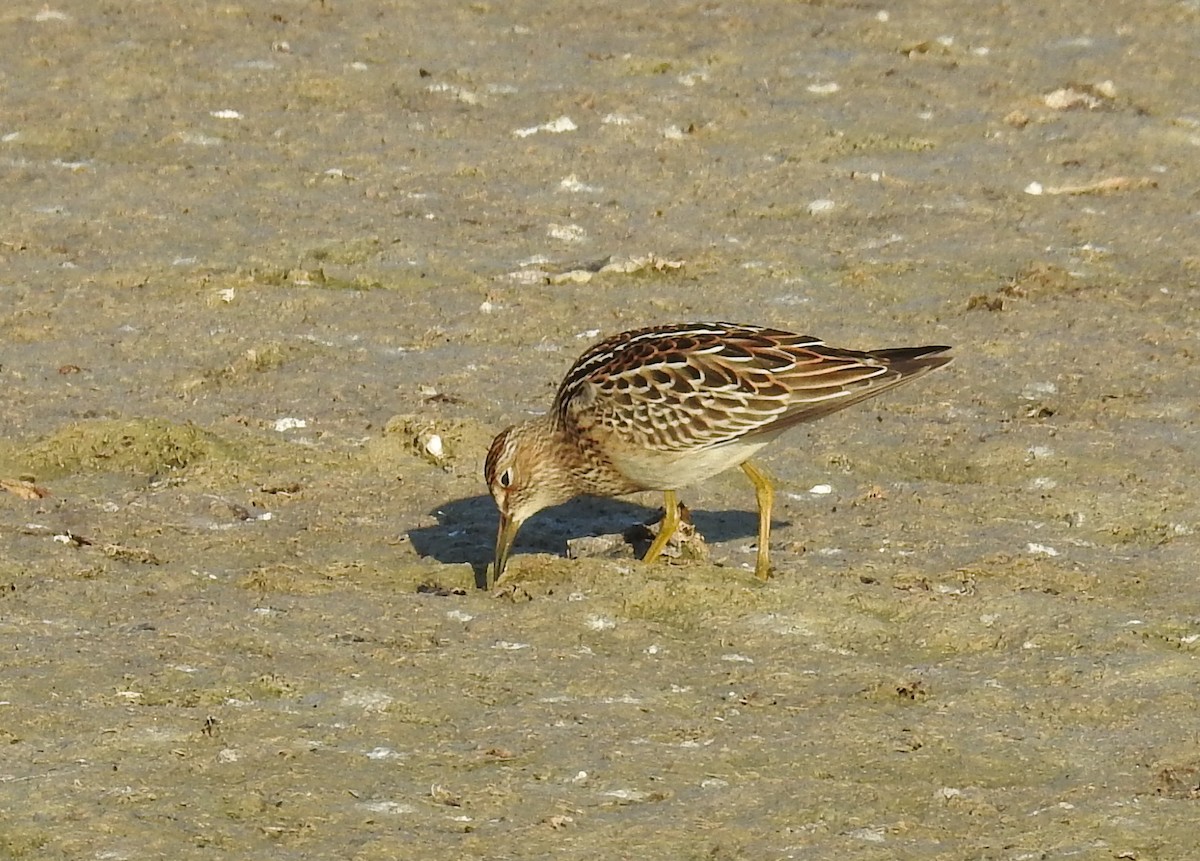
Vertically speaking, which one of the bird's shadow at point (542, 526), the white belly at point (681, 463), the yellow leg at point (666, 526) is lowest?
the bird's shadow at point (542, 526)

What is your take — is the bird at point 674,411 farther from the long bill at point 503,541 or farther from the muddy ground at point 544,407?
the muddy ground at point 544,407

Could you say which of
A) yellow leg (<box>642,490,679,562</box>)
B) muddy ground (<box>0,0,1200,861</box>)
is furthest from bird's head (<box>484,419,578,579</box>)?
yellow leg (<box>642,490,679,562</box>)

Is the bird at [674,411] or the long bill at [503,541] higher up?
the bird at [674,411]

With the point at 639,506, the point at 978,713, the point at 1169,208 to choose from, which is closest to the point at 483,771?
the point at 978,713

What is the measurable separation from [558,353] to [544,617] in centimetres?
322

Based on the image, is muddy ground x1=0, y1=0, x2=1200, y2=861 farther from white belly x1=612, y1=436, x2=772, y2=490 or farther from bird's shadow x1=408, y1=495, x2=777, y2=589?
white belly x1=612, y1=436, x2=772, y2=490

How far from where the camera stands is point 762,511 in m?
8.37

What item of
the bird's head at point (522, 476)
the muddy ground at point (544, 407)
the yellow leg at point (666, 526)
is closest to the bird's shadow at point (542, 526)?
the muddy ground at point (544, 407)

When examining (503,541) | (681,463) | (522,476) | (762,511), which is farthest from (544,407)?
(762,511)

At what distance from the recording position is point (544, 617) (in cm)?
766

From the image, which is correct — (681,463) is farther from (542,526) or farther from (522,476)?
(542,526)

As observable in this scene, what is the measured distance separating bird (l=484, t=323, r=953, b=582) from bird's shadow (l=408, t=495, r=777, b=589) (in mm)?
247

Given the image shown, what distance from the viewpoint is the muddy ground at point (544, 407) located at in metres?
6.36

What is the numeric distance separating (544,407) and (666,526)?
5.89ft
